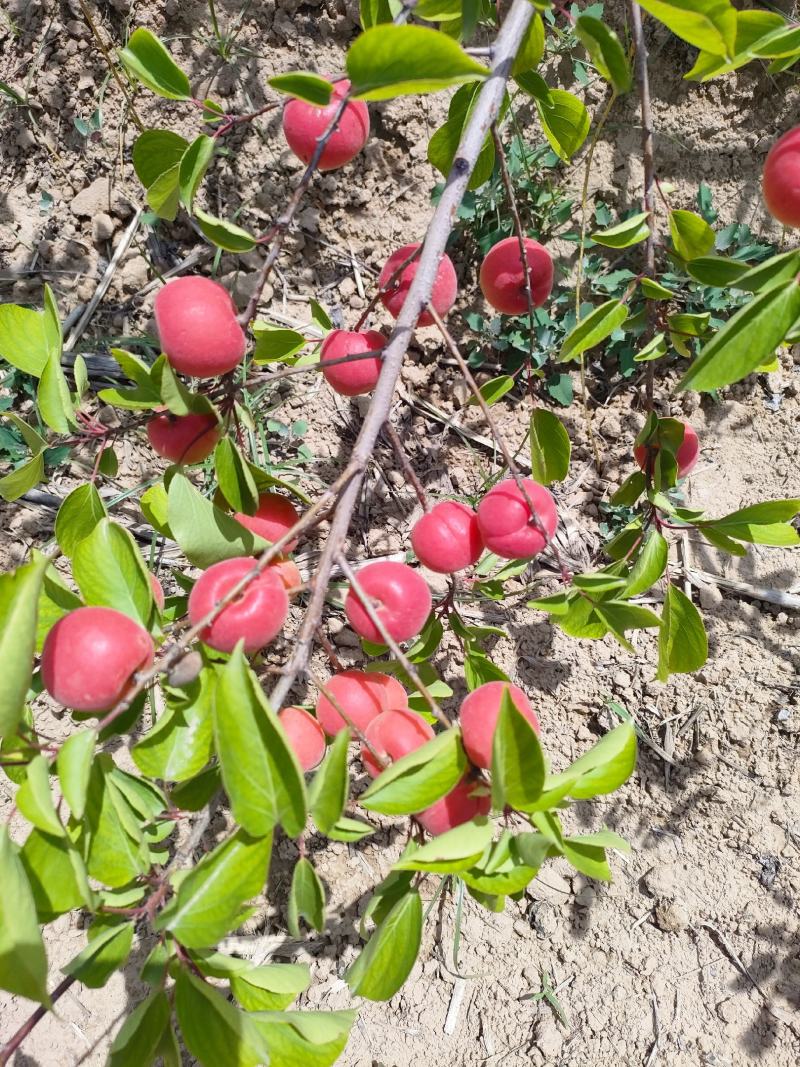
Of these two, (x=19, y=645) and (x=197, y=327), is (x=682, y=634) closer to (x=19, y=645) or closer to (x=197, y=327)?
(x=197, y=327)

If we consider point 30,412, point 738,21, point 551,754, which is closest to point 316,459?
point 30,412

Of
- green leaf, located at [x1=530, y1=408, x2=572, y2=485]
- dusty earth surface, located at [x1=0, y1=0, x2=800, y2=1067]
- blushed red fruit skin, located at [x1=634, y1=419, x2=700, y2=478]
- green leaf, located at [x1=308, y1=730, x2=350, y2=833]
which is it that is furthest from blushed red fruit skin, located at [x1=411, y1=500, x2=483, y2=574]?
dusty earth surface, located at [x1=0, y1=0, x2=800, y2=1067]

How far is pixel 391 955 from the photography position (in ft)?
3.74

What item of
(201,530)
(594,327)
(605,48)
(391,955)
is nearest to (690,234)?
(594,327)

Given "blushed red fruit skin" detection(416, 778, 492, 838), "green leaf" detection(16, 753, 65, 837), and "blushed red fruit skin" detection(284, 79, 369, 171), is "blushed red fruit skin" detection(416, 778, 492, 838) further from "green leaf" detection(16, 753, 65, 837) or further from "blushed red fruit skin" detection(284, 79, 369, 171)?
"blushed red fruit skin" detection(284, 79, 369, 171)

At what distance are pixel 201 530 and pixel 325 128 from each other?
0.83m

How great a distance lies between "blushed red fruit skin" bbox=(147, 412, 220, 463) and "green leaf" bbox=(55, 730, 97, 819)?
597 mm

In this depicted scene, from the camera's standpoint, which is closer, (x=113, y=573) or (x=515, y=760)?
(x=515, y=760)

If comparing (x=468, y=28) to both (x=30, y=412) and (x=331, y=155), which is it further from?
(x=30, y=412)

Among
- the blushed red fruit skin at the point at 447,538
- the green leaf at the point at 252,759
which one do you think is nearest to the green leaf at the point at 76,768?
the green leaf at the point at 252,759

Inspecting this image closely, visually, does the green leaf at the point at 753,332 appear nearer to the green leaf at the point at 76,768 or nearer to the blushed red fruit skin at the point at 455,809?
the blushed red fruit skin at the point at 455,809

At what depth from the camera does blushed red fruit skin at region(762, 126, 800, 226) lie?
125 cm

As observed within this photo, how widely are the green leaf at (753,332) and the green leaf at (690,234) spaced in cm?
51

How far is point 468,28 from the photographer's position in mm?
1092
